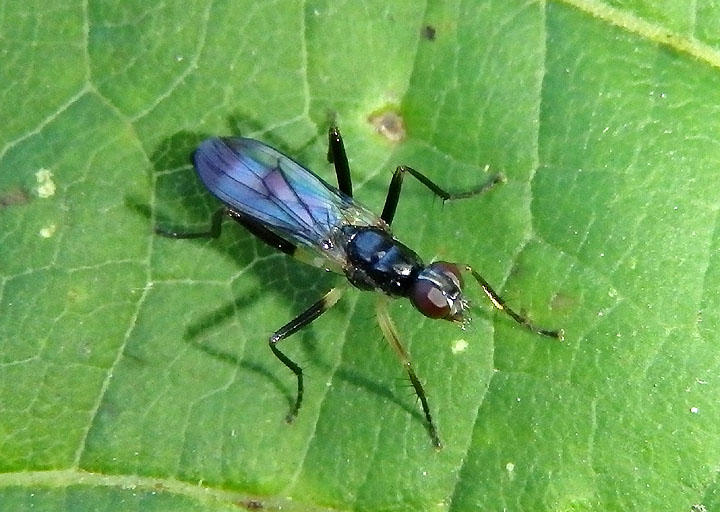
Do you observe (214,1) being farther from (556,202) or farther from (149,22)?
(556,202)

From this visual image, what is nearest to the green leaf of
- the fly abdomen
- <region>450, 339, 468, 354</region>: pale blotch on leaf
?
<region>450, 339, 468, 354</region>: pale blotch on leaf

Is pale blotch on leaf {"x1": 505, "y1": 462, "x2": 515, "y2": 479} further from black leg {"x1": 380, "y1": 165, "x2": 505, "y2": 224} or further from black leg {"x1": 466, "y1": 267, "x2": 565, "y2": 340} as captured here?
black leg {"x1": 380, "y1": 165, "x2": 505, "y2": 224}

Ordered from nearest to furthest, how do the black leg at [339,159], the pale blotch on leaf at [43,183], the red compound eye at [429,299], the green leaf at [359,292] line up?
the green leaf at [359,292] → the red compound eye at [429,299] → the pale blotch on leaf at [43,183] → the black leg at [339,159]

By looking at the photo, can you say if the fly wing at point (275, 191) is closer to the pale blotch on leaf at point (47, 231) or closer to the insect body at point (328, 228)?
the insect body at point (328, 228)

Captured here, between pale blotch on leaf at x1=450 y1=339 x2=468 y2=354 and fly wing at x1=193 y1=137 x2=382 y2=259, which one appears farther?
fly wing at x1=193 y1=137 x2=382 y2=259

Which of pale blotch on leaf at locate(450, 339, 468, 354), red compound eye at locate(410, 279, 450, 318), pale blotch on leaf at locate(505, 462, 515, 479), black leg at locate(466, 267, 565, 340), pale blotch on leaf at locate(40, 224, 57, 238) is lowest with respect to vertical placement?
pale blotch on leaf at locate(40, 224, 57, 238)

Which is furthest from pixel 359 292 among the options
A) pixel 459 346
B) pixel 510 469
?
pixel 510 469

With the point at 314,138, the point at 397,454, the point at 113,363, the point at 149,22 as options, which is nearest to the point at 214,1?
the point at 149,22

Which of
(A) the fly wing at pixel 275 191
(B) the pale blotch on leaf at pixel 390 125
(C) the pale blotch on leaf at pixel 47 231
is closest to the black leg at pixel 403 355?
(A) the fly wing at pixel 275 191
